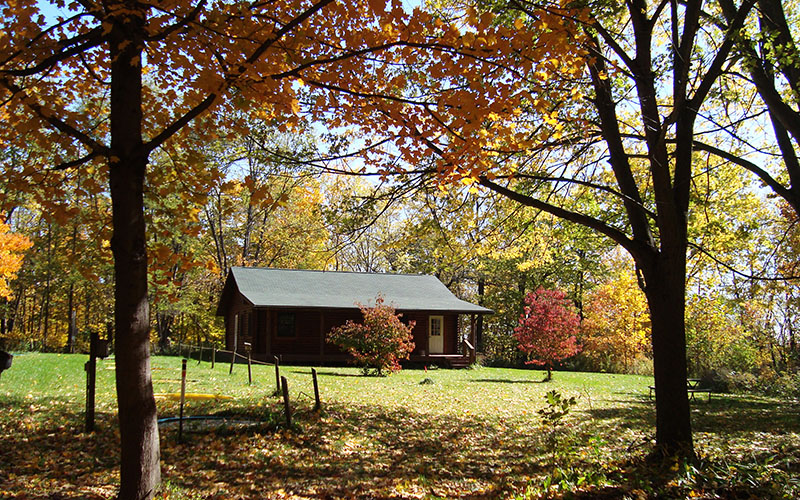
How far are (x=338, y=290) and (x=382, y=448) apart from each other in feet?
61.2

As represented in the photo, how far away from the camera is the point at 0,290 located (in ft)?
56.2

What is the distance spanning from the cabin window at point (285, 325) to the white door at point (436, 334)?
22.8ft

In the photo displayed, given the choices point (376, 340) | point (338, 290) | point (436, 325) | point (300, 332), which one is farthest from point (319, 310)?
point (436, 325)

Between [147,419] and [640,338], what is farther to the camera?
[640,338]

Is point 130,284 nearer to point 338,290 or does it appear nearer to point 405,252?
point 338,290

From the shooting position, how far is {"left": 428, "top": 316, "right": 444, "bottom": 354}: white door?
26.2 metres

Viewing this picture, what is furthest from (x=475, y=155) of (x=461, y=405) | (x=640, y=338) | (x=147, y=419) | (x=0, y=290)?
(x=640, y=338)

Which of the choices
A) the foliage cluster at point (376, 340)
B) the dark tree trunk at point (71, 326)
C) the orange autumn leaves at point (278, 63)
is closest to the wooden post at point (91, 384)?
the orange autumn leaves at point (278, 63)

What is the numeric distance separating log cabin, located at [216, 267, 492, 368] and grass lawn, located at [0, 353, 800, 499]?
10.5m

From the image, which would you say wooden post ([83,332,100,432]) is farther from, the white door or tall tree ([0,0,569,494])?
the white door

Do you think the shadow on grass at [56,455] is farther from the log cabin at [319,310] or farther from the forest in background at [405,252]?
the log cabin at [319,310]

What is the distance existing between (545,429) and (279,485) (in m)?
5.44

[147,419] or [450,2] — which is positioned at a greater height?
[450,2]

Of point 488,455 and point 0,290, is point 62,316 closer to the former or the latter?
point 0,290
